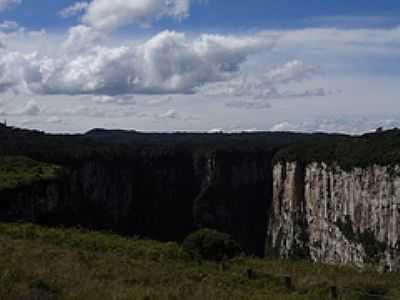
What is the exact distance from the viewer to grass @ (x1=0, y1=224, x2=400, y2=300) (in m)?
10.7

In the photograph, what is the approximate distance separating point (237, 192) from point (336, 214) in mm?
38454

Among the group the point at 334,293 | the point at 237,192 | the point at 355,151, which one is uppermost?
the point at 355,151

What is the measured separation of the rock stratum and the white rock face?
6.1 inches

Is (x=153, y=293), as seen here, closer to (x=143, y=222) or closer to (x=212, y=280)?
(x=212, y=280)

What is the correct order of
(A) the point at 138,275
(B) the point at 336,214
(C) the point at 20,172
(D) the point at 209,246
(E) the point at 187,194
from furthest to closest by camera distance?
(E) the point at 187,194 → (B) the point at 336,214 → (C) the point at 20,172 → (D) the point at 209,246 → (A) the point at 138,275

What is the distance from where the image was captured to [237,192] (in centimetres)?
14012

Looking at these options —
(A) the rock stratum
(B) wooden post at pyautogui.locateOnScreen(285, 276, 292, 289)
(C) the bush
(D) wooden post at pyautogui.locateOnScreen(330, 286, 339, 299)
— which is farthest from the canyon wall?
(D) wooden post at pyautogui.locateOnScreen(330, 286, 339, 299)

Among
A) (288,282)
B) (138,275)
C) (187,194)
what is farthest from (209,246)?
(187,194)

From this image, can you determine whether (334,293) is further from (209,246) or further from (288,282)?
(209,246)

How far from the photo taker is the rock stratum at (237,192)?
8762cm

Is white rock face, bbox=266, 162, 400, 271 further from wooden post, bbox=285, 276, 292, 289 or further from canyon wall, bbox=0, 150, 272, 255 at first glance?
wooden post, bbox=285, 276, 292, 289

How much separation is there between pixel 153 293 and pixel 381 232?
83569mm

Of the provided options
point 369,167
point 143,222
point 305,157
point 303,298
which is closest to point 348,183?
point 369,167

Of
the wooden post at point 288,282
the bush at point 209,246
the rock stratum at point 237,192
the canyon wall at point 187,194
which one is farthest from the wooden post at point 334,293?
the canyon wall at point 187,194
